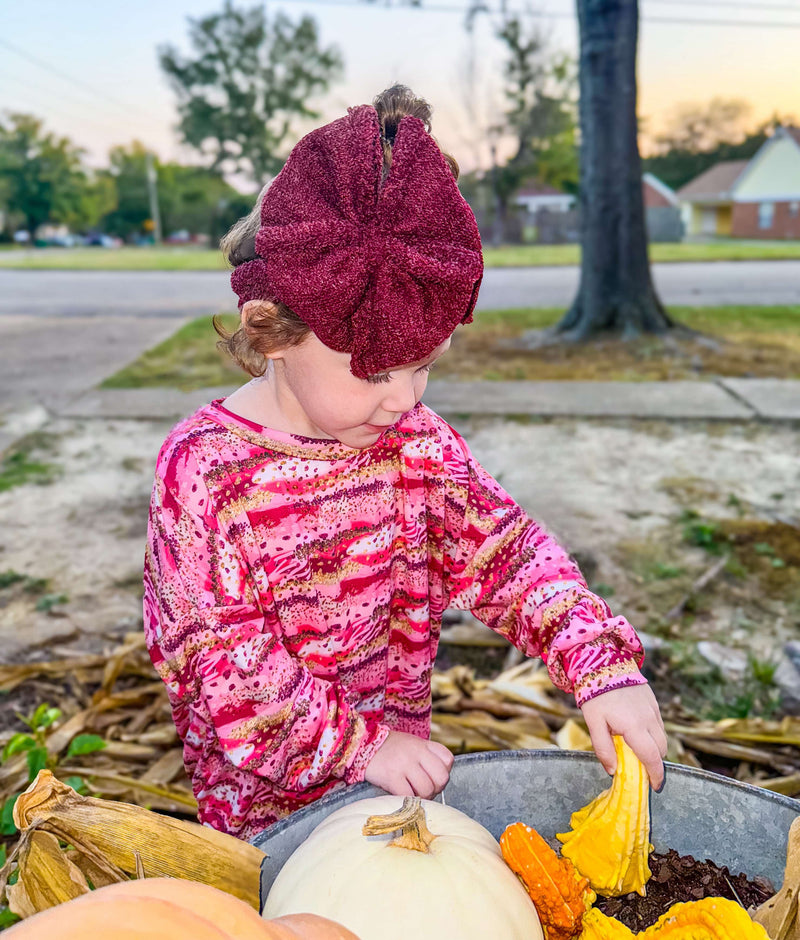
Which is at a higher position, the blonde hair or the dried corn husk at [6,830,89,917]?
the blonde hair

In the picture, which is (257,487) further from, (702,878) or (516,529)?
(702,878)

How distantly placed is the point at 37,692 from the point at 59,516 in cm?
181

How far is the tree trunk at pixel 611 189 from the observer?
9086 mm

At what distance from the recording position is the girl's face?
4.59ft

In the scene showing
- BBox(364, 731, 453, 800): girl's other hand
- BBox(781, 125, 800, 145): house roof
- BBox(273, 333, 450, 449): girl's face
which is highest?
BBox(781, 125, 800, 145): house roof

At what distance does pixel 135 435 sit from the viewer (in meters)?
5.98

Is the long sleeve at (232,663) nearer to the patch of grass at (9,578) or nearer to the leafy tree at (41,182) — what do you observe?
the patch of grass at (9,578)

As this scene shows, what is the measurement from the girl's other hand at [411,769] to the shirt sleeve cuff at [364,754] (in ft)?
0.04

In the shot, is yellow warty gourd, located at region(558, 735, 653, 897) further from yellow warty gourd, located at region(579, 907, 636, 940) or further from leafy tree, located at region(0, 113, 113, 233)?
leafy tree, located at region(0, 113, 113, 233)

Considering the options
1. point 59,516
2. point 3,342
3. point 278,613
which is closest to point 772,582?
point 278,613

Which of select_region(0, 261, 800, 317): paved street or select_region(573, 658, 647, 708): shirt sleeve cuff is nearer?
select_region(573, 658, 647, 708): shirt sleeve cuff

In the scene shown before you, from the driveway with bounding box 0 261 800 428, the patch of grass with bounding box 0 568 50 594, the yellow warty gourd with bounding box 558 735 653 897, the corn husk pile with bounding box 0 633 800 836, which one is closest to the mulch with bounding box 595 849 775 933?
the yellow warty gourd with bounding box 558 735 653 897

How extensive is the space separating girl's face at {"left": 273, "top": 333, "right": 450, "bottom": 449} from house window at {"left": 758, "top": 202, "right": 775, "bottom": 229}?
A: 56258 mm

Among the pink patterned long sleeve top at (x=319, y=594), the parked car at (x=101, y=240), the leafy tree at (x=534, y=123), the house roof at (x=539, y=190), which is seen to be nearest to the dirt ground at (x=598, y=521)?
the pink patterned long sleeve top at (x=319, y=594)
